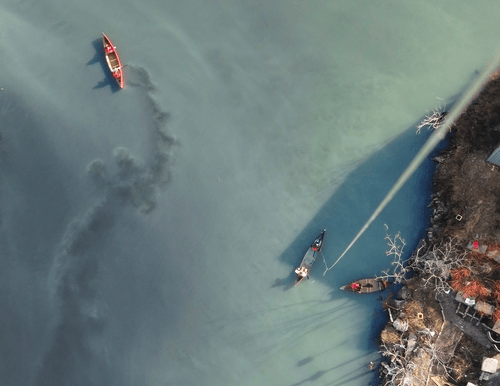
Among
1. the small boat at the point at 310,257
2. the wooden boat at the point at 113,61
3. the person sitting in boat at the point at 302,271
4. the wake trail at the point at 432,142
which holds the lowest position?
the person sitting in boat at the point at 302,271

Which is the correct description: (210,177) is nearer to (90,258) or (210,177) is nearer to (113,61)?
(90,258)

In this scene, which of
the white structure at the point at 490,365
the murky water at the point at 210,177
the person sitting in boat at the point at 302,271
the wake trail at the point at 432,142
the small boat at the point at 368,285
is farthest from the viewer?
the murky water at the point at 210,177

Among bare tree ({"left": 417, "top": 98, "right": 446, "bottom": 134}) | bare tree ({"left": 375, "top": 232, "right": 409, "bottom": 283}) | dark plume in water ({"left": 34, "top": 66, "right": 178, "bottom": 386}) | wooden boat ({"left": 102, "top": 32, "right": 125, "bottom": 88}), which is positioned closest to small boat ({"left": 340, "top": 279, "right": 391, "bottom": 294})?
bare tree ({"left": 375, "top": 232, "right": 409, "bottom": 283})

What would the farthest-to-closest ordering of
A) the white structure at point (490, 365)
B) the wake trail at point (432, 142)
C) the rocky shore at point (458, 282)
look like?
1. the wake trail at point (432, 142)
2. the rocky shore at point (458, 282)
3. the white structure at point (490, 365)

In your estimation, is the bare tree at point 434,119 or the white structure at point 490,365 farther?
the bare tree at point 434,119

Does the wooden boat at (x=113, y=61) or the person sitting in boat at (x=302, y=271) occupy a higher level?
the wooden boat at (x=113, y=61)

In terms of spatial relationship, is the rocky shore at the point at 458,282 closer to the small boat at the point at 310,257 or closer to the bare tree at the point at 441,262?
the bare tree at the point at 441,262

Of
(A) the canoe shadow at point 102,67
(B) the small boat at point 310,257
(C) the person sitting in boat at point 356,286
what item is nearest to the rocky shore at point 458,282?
(C) the person sitting in boat at point 356,286
